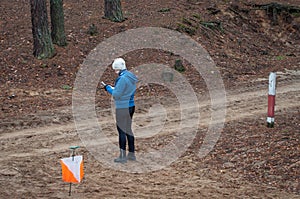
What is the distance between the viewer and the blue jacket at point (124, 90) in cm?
897

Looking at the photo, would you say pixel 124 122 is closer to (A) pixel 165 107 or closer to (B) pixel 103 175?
(B) pixel 103 175

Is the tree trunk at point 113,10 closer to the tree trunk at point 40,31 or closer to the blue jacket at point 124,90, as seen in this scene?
the tree trunk at point 40,31

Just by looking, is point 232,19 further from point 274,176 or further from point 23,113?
point 274,176

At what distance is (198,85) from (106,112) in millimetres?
3688

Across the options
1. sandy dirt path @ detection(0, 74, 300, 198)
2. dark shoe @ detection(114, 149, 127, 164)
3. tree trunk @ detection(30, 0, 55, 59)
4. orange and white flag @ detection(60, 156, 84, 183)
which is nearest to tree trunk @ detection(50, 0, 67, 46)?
tree trunk @ detection(30, 0, 55, 59)

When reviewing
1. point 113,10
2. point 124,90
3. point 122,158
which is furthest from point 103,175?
point 113,10

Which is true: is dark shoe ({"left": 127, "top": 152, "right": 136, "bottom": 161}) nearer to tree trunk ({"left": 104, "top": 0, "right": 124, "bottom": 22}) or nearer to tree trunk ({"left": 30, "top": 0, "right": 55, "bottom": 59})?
tree trunk ({"left": 30, "top": 0, "right": 55, "bottom": 59})

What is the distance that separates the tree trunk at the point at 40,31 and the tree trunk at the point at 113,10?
139 inches

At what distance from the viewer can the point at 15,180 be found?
26.8 feet

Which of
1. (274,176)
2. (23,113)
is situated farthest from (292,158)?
(23,113)

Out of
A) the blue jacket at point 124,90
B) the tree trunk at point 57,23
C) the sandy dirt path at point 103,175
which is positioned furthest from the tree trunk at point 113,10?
the blue jacket at point 124,90

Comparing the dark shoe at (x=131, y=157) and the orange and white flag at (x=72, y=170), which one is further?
the dark shoe at (x=131, y=157)

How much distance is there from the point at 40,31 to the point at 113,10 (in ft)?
13.0

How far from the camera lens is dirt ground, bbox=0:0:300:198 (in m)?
8.05
